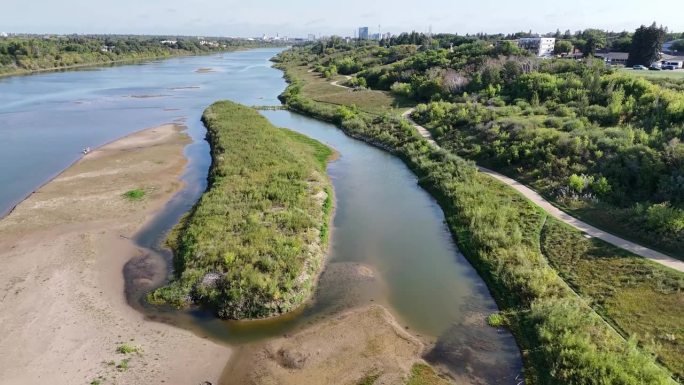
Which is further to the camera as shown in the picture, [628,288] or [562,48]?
[562,48]

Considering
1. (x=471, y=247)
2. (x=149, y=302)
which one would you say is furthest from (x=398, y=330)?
(x=149, y=302)

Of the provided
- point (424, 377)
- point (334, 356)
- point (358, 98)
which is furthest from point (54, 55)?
point (424, 377)

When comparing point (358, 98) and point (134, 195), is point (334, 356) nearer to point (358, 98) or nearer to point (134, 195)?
point (134, 195)

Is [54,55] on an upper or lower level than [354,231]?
upper

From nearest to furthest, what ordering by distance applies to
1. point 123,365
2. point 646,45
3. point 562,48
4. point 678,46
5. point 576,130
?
point 123,365
point 576,130
point 646,45
point 678,46
point 562,48

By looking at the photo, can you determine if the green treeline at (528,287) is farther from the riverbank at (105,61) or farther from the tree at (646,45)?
the riverbank at (105,61)

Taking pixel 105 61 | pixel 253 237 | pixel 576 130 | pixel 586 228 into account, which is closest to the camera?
pixel 253 237

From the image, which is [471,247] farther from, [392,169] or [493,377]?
[392,169]
